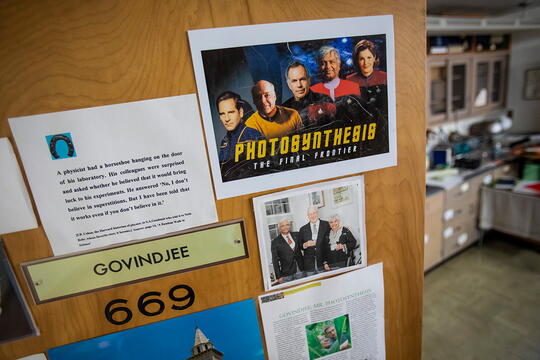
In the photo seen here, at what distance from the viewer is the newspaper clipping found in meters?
0.64

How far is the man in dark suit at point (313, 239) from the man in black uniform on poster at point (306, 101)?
0.18 metres

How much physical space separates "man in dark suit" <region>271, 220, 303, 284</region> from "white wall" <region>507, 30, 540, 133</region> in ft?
14.7

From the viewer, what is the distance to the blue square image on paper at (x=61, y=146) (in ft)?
1.51

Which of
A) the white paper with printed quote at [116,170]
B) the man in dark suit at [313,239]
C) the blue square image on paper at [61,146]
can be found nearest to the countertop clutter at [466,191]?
the man in dark suit at [313,239]

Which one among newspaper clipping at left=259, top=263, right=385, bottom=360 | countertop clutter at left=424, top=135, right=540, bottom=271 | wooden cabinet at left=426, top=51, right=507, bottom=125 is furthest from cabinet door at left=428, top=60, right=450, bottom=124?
newspaper clipping at left=259, top=263, right=385, bottom=360

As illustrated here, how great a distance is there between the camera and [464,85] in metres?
3.02

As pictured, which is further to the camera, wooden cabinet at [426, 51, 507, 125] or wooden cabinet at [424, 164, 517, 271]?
wooden cabinet at [426, 51, 507, 125]

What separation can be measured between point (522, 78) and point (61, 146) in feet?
15.9

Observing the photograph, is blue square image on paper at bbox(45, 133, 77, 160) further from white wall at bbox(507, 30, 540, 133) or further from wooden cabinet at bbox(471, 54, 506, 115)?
white wall at bbox(507, 30, 540, 133)

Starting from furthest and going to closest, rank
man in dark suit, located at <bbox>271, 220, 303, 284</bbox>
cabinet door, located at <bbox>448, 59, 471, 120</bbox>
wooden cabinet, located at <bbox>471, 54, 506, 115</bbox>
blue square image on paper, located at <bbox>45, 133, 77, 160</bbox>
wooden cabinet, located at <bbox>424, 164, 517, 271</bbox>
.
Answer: wooden cabinet, located at <bbox>471, 54, 506, 115</bbox>
cabinet door, located at <bbox>448, 59, 471, 120</bbox>
wooden cabinet, located at <bbox>424, 164, 517, 271</bbox>
man in dark suit, located at <bbox>271, 220, 303, 284</bbox>
blue square image on paper, located at <bbox>45, 133, 77, 160</bbox>

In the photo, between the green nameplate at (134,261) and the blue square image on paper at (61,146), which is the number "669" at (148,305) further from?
the blue square image on paper at (61,146)

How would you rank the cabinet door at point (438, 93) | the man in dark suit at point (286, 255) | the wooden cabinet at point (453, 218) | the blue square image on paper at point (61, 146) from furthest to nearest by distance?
the cabinet door at point (438, 93) < the wooden cabinet at point (453, 218) < the man in dark suit at point (286, 255) < the blue square image on paper at point (61, 146)

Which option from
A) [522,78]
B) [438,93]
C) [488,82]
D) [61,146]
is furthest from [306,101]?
[522,78]

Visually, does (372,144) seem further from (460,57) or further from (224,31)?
(460,57)
